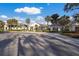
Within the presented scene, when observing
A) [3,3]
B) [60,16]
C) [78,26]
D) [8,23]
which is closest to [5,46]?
[8,23]

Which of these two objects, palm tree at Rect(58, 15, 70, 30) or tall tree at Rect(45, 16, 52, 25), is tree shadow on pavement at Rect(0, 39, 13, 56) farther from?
palm tree at Rect(58, 15, 70, 30)

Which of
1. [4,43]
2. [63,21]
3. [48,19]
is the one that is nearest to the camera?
[4,43]

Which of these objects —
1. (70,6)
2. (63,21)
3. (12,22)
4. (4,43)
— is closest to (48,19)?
(63,21)

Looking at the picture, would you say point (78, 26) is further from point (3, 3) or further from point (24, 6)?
point (3, 3)

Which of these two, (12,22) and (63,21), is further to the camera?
(63,21)

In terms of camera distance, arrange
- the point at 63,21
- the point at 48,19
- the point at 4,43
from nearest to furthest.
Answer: the point at 4,43, the point at 48,19, the point at 63,21

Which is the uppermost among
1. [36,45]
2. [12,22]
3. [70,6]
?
[70,6]

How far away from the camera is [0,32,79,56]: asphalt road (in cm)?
739

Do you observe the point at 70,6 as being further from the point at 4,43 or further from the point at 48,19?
the point at 4,43

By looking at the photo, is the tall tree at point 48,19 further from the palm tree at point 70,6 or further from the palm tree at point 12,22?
the palm tree at point 12,22

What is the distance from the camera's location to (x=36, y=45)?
302 inches

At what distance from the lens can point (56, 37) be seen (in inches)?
314

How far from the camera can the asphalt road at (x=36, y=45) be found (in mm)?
7387

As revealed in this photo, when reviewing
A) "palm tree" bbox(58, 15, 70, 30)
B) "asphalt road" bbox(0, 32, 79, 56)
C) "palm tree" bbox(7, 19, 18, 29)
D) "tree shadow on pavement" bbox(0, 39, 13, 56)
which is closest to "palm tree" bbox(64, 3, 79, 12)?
"palm tree" bbox(58, 15, 70, 30)
